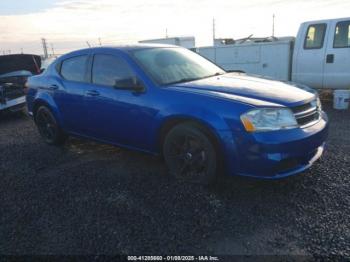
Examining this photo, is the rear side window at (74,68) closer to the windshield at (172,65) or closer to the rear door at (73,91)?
the rear door at (73,91)

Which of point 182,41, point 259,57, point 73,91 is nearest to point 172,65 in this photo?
point 73,91

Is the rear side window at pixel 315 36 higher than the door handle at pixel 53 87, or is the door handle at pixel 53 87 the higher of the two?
the rear side window at pixel 315 36

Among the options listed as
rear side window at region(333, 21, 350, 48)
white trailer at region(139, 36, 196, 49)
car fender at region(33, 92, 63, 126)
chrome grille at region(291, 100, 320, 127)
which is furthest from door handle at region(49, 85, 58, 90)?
white trailer at region(139, 36, 196, 49)

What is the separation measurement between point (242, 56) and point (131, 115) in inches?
245

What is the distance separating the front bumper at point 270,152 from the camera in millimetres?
3141

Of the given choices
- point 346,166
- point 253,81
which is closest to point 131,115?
point 253,81

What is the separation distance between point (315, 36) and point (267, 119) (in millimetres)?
5838

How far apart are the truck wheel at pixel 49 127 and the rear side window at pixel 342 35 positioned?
640 centimetres

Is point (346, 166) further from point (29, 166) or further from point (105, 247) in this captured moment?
point (29, 166)

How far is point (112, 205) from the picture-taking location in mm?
3412

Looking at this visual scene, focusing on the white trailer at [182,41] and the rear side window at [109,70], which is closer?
the rear side window at [109,70]

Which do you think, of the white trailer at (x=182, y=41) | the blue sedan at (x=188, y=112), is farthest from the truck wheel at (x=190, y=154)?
the white trailer at (x=182, y=41)

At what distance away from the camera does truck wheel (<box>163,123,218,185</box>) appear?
346cm

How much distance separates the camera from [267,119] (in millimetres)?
3207
